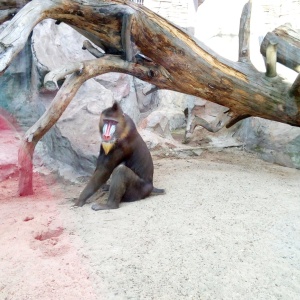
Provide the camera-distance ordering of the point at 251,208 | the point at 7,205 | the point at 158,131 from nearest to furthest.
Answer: the point at 251,208 < the point at 7,205 < the point at 158,131

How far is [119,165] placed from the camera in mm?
4801

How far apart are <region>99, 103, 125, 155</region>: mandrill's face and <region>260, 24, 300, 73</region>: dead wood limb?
7.71 ft

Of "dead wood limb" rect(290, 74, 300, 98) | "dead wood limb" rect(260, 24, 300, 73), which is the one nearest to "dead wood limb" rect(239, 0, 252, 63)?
"dead wood limb" rect(260, 24, 300, 73)

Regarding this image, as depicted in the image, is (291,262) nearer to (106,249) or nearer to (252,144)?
(106,249)

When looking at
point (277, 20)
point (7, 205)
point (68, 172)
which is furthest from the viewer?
→ point (277, 20)

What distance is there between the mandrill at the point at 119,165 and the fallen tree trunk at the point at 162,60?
0.67 metres

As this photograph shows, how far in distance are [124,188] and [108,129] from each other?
0.70 metres

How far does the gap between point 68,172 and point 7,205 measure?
68.9 inches

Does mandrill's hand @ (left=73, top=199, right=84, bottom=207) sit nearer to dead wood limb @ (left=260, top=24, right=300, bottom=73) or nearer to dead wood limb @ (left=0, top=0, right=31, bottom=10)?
dead wood limb @ (left=0, top=0, right=31, bottom=10)

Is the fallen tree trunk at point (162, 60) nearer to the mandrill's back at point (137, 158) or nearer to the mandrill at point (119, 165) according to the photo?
the mandrill at point (119, 165)

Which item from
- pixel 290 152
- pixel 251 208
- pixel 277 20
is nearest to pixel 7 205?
pixel 251 208

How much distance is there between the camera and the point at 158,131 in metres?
9.08

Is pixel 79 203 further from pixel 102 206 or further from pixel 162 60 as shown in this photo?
pixel 162 60

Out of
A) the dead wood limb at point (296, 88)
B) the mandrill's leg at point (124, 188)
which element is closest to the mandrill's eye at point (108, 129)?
the mandrill's leg at point (124, 188)
